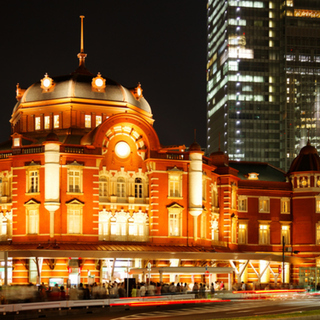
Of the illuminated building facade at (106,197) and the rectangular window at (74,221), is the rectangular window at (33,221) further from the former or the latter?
the rectangular window at (74,221)

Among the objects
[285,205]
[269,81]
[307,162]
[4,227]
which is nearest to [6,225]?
[4,227]

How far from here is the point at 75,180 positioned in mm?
75875

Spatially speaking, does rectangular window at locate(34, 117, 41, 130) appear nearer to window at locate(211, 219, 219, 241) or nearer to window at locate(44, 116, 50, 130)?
window at locate(44, 116, 50, 130)

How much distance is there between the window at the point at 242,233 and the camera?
93250 millimetres

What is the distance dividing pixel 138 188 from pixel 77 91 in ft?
42.8

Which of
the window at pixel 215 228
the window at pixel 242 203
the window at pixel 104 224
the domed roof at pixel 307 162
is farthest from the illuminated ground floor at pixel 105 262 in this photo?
the domed roof at pixel 307 162

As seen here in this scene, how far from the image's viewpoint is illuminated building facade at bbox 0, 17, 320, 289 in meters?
72.8

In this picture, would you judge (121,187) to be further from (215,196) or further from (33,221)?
(215,196)

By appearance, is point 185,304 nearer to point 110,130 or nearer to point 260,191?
point 110,130

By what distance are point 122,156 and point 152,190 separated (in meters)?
4.64

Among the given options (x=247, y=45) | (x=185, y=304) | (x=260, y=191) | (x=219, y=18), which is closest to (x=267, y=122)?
(x=247, y=45)

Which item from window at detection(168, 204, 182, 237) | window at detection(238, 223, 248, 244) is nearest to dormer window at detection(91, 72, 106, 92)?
window at detection(168, 204, 182, 237)

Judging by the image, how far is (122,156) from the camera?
3127 inches

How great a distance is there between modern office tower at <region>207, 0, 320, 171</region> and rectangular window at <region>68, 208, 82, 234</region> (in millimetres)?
110208
